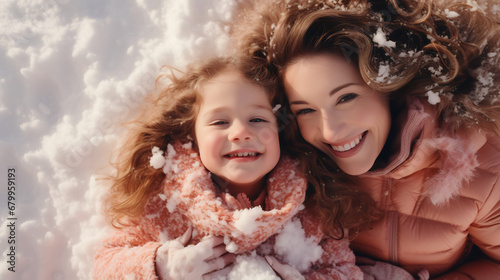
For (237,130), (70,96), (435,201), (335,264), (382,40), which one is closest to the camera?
(382,40)

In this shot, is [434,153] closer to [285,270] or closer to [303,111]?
[303,111]

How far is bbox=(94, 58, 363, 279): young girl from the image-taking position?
5.89 ft

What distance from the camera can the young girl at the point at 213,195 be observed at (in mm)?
1795

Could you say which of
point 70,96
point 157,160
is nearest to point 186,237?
point 157,160

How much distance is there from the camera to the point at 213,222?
1.79 meters

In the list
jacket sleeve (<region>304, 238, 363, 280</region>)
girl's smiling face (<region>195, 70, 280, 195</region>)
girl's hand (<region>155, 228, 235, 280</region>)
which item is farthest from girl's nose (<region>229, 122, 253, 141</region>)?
jacket sleeve (<region>304, 238, 363, 280</region>)

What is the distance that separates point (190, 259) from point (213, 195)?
0.30 metres

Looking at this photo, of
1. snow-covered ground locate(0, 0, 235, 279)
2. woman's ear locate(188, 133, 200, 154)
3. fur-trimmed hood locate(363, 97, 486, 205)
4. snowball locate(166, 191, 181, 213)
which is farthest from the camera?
snow-covered ground locate(0, 0, 235, 279)

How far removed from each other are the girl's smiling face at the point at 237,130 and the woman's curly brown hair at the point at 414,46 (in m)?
0.22

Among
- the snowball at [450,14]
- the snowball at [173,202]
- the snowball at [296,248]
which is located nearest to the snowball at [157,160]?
the snowball at [173,202]

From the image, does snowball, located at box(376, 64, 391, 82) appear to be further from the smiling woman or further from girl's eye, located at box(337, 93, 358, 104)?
girl's eye, located at box(337, 93, 358, 104)

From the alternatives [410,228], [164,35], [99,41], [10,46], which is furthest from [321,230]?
[10,46]

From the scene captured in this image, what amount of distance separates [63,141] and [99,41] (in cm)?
64

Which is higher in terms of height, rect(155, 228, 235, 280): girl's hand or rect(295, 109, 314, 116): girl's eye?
rect(295, 109, 314, 116): girl's eye
